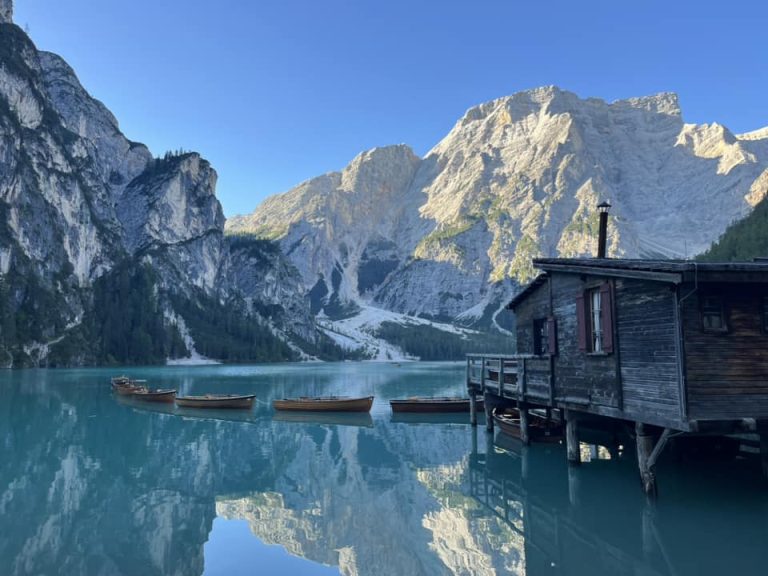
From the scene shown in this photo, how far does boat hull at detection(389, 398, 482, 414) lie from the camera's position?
4812cm

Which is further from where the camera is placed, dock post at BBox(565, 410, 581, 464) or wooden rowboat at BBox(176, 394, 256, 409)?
wooden rowboat at BBox(176, 394, 256, 409)

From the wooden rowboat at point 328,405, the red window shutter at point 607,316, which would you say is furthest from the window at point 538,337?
the wooden rowboat at point 328,405

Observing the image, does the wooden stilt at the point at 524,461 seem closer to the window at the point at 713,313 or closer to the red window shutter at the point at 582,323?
the red window shutter at the point at 582,323

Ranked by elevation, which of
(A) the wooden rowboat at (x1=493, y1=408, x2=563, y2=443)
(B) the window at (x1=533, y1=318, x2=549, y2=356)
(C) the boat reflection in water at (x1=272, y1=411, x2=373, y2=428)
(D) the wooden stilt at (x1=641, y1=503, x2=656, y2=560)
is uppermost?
(B) the window at (x1=533, y1=318, x2=549, y2=356)

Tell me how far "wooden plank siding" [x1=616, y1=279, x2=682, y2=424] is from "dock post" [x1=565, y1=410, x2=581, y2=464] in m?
4.72

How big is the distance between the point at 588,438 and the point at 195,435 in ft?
78.7

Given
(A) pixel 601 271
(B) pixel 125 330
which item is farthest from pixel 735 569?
(B) pixel 125 330

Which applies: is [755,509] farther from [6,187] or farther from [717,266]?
[6,187]

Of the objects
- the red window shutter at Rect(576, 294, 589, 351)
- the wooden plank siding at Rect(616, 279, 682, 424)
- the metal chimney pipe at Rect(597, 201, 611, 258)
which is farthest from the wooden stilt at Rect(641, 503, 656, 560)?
the metal chimney pipe at Rect(597, 201, 611, 258)

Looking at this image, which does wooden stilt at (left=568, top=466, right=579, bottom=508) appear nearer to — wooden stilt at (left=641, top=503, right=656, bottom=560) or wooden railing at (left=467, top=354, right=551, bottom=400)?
wooden stilt at (left=641, top=503, right=656, bottom=560)

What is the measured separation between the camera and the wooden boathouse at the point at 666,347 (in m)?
17.0

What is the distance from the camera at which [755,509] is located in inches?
709

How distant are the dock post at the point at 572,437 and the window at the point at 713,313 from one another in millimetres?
7981

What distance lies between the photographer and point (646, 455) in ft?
62.6
